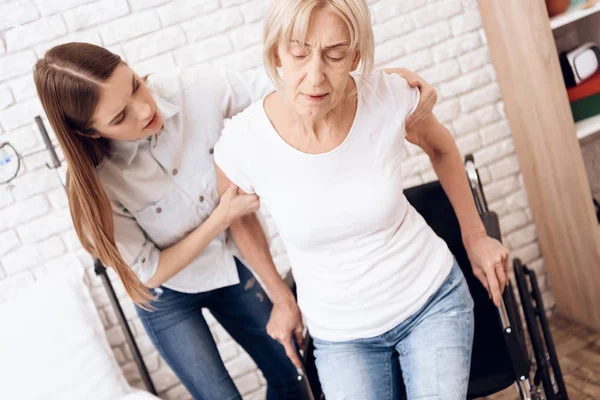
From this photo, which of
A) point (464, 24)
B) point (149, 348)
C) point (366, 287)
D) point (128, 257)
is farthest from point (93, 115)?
point (464, 24)

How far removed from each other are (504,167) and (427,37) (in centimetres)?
56

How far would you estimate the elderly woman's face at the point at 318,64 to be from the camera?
103cm

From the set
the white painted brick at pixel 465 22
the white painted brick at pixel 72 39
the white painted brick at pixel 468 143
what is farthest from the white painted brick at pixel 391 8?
the white painted brick at pixel 72 39

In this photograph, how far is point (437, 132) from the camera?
1.34 m

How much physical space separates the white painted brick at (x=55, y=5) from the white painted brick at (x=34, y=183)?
0.49 meters

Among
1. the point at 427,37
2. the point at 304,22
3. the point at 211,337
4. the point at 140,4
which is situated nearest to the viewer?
the point at 304,22

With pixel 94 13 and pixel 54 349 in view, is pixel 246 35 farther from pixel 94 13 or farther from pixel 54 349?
pixel 54 349

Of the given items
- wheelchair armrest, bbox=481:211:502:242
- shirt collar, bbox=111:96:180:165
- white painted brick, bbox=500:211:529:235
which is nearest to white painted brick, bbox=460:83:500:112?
white painted brick, bbox=500:211:529:235

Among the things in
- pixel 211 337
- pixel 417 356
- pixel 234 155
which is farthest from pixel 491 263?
pixel 211 337

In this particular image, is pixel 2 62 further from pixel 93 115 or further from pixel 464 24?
pixel 464 24

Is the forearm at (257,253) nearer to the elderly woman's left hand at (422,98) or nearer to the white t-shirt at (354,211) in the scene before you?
the white t-shirt at (354,211)

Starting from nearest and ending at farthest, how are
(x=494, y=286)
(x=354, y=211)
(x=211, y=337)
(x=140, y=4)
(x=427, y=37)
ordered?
(x=354, y=211) < (x=494, y=286) < (x=211, y=337) < (x=140, y=4) < (x=427, y=37)

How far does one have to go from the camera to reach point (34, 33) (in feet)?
5.83

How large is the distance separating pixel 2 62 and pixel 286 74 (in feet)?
3.69
